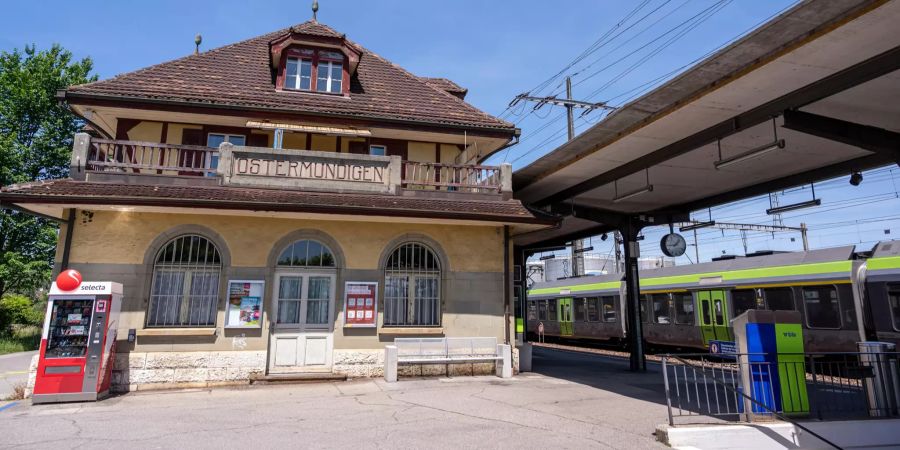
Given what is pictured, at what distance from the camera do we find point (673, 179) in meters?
11.5

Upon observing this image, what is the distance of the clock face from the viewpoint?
13359 millimetres

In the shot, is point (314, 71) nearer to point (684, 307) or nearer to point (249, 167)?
point (249, 167)

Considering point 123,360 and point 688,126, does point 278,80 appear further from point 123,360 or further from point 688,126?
point 688,126

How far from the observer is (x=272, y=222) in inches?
438

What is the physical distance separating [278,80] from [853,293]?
621 inches

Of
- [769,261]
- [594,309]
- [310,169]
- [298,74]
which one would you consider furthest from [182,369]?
[594,309]

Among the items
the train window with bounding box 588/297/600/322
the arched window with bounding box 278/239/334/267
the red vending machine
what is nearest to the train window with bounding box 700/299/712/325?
the train window with bounding box 588/297/600/322

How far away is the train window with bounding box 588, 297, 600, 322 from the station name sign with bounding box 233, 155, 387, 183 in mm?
13454

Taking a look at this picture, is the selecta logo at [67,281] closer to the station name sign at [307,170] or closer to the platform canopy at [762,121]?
the station name sign at [307,170]

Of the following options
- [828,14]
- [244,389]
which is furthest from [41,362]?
[828,14]

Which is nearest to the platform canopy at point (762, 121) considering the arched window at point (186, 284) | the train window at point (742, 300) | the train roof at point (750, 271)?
the train roof at point (750, 271)

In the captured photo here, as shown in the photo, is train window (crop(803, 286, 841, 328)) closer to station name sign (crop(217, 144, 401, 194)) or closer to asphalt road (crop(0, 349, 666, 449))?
asphalt road (crop(0, 349, 666, 449))

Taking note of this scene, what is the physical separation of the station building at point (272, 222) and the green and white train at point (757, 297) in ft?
25.2

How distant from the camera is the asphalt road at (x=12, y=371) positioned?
1030 centimetres
